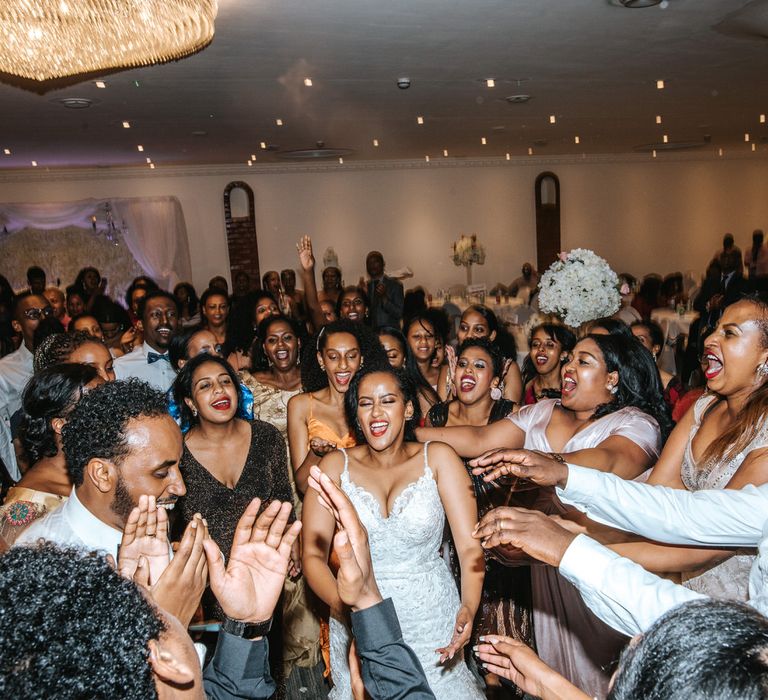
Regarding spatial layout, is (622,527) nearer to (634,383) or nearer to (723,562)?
(723,562)

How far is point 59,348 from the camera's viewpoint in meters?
3.38

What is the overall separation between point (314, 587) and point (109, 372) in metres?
1.71

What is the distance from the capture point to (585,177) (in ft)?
45.5

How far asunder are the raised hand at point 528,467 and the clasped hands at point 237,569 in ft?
2.18

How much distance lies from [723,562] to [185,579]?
1.72 m

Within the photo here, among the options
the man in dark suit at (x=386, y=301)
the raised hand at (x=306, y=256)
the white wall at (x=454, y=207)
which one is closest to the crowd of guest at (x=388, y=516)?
the raised hand at (x=306, y=256)

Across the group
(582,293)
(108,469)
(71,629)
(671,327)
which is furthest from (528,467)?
(671,327)

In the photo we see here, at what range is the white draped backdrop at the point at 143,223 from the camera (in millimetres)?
11016

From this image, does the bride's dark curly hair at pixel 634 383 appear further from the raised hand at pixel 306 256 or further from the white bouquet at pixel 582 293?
the raised hand at pixel 306 256

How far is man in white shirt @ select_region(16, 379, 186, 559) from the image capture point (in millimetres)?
1816

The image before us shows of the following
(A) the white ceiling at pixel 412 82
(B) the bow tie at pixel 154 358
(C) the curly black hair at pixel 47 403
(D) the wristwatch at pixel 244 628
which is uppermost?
(A) the white ceiling at pixel 412 82

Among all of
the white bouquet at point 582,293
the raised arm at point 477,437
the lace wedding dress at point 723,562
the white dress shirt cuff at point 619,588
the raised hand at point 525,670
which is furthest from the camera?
the white bouquet at point 582,293

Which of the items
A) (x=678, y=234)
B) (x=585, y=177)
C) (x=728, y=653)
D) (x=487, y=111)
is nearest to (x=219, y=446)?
(x=728, y=653)

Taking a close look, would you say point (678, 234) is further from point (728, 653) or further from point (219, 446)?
point (728, 653)
